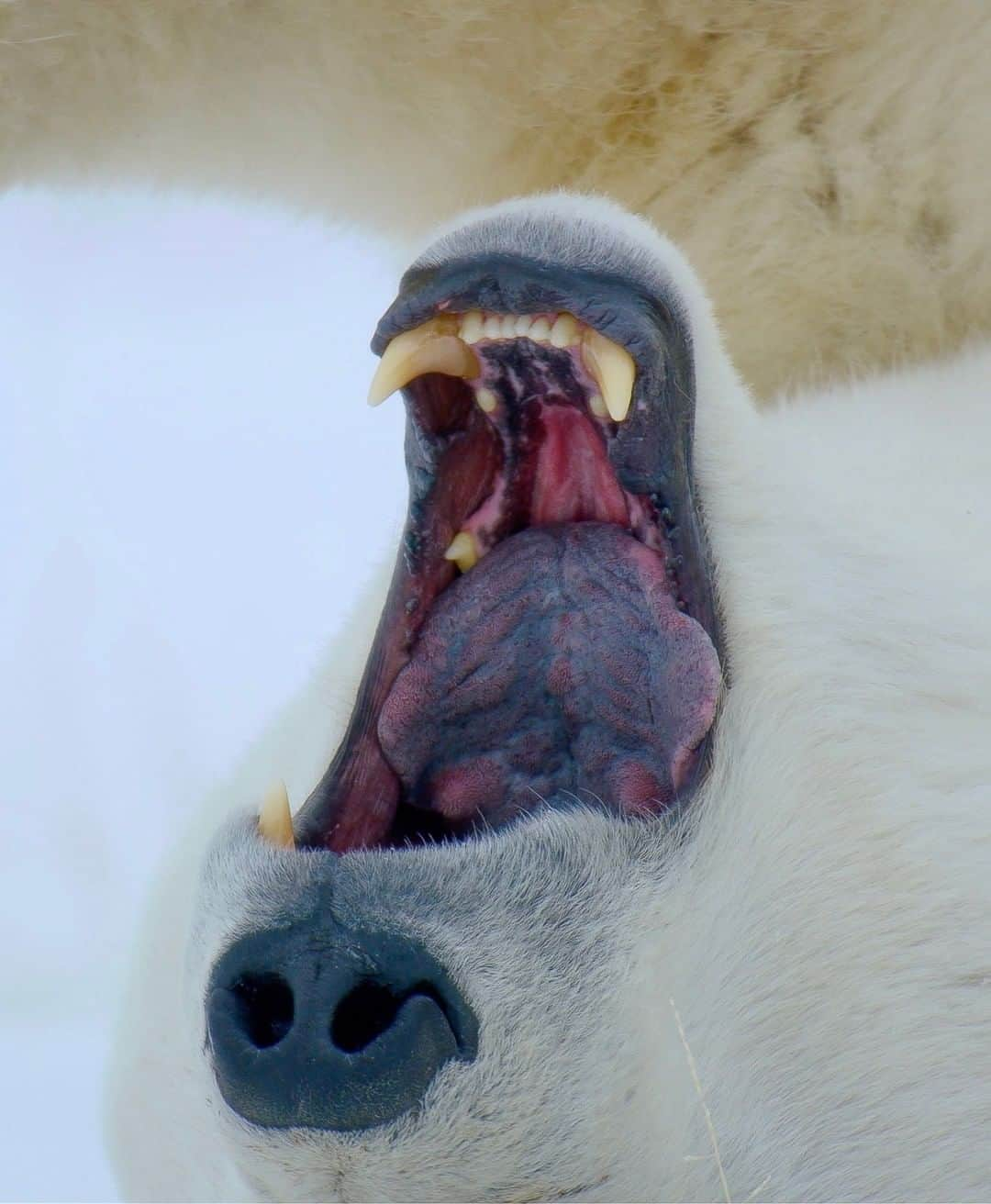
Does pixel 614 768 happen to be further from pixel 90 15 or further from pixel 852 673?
pixel 90 15

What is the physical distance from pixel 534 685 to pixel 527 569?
4.0 inches

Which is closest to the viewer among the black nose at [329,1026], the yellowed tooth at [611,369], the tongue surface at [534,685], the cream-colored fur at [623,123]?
the black nose at [329,1026]

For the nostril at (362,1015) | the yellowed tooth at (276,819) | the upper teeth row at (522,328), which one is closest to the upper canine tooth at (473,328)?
the upper teeth row at (522,328)

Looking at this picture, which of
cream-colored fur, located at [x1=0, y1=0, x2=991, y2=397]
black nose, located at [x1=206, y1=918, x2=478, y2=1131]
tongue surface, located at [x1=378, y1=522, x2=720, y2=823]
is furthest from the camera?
cream-colored fur, located at [x1=0, y1=0, x2=991, y2=397]

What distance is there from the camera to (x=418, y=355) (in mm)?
1240

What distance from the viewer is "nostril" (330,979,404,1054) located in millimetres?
978

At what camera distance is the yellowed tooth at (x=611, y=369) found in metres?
1.17

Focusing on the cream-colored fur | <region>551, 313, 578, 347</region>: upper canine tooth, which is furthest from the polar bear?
the cream-colored fur

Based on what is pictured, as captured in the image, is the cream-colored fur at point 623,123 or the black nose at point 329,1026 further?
the cream-colored fur at point 623,123

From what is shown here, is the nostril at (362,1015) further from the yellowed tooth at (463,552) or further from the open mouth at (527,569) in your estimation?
the yellowed tooth at (463,552)

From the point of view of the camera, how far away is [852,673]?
1160 millimetres

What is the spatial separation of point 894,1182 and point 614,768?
397 millimetres

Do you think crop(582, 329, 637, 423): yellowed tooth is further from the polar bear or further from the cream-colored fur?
the cream-colored fur

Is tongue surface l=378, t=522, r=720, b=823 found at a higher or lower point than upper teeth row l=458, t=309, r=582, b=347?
lower
